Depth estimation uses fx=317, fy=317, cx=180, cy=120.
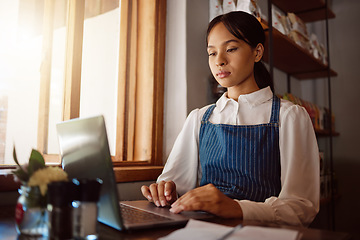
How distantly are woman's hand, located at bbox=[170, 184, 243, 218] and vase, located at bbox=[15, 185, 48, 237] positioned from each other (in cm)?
35

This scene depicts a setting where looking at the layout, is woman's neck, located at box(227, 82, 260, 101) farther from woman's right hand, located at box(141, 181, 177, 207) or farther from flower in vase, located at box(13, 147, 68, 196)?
flower in vase, located at box(13, 147, 68, 196)

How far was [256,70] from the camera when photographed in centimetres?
140

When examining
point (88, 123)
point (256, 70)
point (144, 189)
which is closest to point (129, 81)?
point (256, 70)

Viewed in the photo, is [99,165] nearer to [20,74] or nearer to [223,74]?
[223,74]

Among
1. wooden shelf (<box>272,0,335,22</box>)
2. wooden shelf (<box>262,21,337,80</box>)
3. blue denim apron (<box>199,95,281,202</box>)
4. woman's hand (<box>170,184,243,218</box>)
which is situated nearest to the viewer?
woman's hand (<box>170,184,243,218</box>)

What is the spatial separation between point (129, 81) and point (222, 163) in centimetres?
85

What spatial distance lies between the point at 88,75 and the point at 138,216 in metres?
1.29

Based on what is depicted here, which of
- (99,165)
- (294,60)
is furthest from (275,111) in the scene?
(294,60)

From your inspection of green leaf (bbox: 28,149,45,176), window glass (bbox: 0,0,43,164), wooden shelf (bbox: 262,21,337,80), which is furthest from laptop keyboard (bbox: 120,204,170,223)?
wooden shelf (bbox: 262,21,337,80)

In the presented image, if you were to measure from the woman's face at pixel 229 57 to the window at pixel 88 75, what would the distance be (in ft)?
1.76

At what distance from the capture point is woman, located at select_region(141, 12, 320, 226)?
1.03 m

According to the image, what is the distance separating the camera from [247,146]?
3.84 feet

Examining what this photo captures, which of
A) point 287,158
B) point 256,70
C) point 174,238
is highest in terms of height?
point 256,70

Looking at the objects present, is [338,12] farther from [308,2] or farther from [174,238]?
[174,238]
